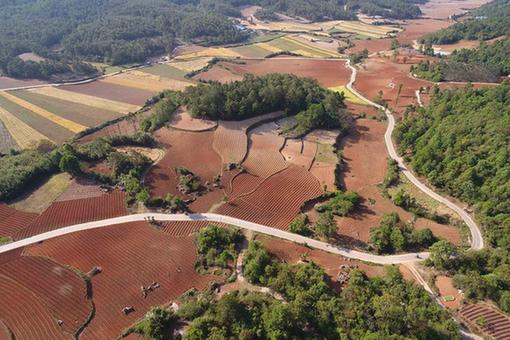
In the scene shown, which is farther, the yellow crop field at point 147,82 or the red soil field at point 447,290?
the yellow crop field at point 147,82

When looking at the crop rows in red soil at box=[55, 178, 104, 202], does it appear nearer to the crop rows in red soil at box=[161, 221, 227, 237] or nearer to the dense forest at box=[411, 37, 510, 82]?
the crop rows in red soil at box=[161, 221, 227, 237]

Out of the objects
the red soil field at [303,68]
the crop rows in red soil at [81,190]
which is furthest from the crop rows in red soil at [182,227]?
the red soil field at [303,68]

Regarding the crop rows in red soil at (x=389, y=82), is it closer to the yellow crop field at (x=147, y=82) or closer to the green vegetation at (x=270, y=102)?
the green vegetation at (x=270, y=102)

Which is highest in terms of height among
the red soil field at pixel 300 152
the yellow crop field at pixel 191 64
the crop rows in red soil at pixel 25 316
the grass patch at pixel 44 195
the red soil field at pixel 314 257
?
Answer: the yellow crop field at pixel 191 64

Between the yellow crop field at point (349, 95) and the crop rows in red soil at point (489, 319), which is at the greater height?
the yellow crop field at point (349, 95)

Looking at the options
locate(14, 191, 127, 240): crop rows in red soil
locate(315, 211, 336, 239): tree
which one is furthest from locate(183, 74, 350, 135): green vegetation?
locate(14, 191, 127, 240): crop rows in red soil
